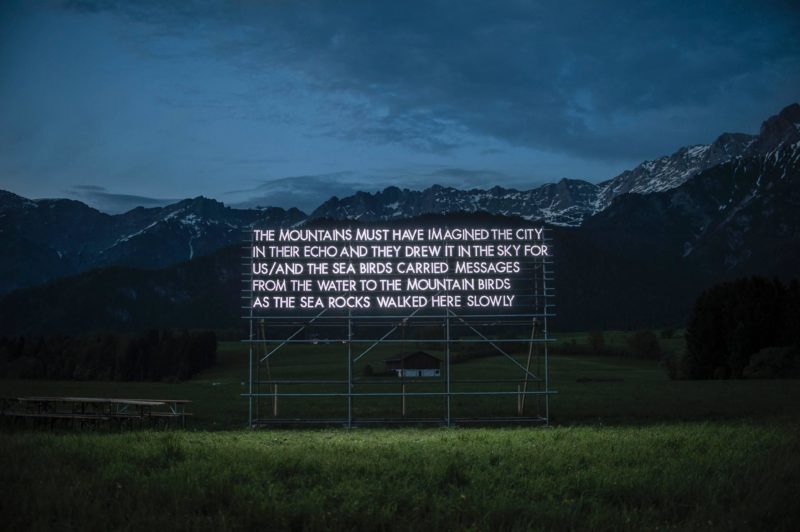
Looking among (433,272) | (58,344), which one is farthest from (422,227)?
(58,344)

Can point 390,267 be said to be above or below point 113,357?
above

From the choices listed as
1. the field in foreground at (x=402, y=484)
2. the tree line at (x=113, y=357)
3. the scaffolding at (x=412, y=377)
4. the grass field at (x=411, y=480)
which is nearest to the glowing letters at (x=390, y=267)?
the scaffolding at (x=412, y=377)

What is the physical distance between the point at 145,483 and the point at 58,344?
11480cm

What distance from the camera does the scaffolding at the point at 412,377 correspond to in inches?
978

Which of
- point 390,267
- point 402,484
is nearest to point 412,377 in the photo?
point 390,267

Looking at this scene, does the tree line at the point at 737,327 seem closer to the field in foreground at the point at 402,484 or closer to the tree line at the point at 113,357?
the field in foreground at the point at 402,484

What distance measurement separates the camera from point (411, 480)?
528 inches

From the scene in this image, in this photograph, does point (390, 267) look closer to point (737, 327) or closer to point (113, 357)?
point (737, 327)

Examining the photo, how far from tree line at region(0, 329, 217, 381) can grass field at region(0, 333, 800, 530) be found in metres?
83.6

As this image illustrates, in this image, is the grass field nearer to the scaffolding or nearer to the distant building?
the scaffolding

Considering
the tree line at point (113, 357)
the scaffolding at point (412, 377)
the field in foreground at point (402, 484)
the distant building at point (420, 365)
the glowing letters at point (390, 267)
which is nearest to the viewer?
the field in foreground at point (402, 484)

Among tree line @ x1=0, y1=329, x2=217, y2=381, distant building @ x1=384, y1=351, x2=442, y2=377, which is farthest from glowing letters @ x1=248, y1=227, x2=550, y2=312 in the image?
tree line @ x1=0, y1=329, x2=217, y2=381

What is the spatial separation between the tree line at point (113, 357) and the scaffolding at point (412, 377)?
13328 mm

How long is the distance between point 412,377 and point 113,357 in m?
75.0
